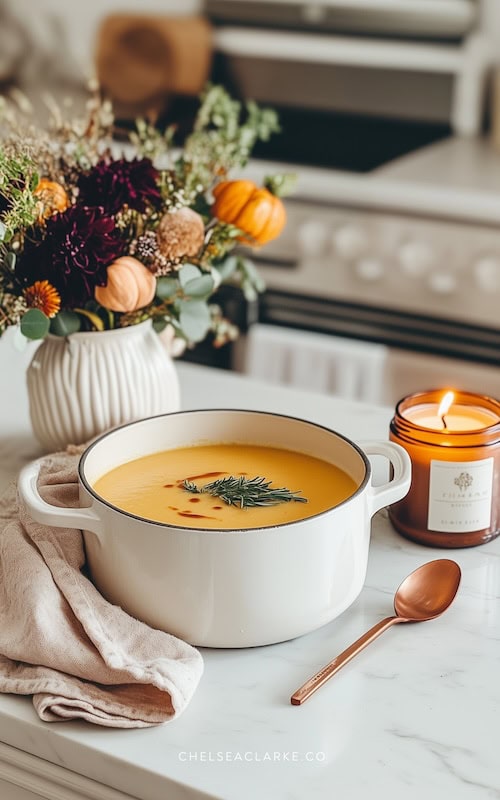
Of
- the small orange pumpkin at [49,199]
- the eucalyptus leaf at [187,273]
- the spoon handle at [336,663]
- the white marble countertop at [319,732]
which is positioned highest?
the small orange pumpkin at [49,199]

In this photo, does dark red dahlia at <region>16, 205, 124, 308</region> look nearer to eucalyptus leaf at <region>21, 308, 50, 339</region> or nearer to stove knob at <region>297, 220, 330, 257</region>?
eucalyptus leaf at <region>21, 308, 50, 339</region>

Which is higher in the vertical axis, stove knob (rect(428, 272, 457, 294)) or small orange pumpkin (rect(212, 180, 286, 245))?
small orange pumpkin (rect(212, 180, 286, 245))

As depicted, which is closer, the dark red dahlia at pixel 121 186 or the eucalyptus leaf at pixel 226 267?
the dark red dahlia at pixel 121 186

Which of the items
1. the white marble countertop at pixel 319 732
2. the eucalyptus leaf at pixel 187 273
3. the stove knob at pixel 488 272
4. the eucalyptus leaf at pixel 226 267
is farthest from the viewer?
the stove knob at pixel 488 272

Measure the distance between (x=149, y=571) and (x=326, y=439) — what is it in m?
0.23

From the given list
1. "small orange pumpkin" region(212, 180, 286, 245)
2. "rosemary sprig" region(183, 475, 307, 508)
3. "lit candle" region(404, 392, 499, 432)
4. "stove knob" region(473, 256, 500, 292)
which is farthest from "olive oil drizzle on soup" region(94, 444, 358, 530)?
"stove knob" region(473, 256, 500, 292)

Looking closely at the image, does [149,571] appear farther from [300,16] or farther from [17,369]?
[300,16]

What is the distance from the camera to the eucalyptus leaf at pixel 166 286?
3.29ft

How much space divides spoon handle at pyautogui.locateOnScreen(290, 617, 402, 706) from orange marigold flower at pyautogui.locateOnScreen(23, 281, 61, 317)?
40 cm

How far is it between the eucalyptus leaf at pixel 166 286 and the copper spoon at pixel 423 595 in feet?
1.21

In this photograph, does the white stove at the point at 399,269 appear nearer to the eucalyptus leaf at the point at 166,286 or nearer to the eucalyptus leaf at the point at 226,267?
the eucalyptus leaf at the point at 226,267

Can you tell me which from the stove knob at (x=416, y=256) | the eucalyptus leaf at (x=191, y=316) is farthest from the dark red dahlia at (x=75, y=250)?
the stove knob at (x=416, y=256)

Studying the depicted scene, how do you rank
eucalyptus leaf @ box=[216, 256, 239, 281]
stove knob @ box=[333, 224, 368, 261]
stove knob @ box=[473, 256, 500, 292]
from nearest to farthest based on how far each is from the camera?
1. eucalyptus leaf @ box=[216, 256, 239, 281]
2. stove knob @ box=[473, 256, 500, 292]
3. stove knob @ box=[333, 224, 368, 261]

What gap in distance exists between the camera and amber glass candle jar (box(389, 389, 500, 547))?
0.90 metres
